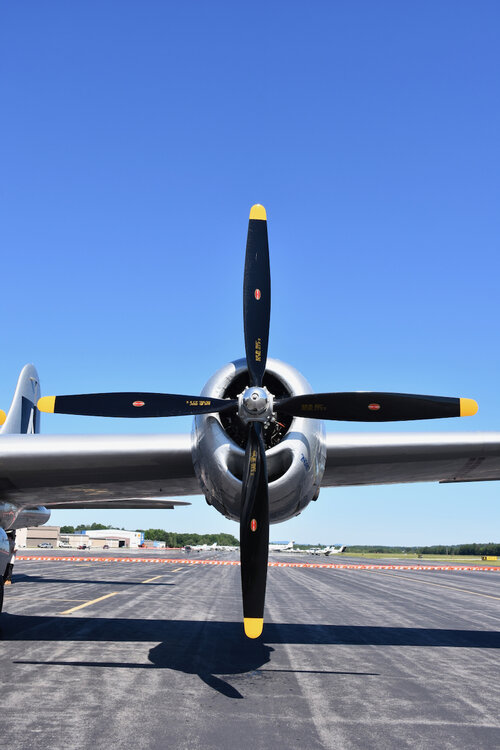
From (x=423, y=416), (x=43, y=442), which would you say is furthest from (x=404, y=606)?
(x=43, y=442)

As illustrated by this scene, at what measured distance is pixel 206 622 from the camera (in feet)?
49.3

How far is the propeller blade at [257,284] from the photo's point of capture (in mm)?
9781

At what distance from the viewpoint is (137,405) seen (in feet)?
31.0

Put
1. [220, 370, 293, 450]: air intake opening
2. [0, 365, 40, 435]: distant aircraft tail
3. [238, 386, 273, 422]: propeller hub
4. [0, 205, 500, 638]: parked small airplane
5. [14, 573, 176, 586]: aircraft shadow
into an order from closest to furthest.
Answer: [238, 386, 273, 422]: propeller hub → [0, 205, 500, 638]: parked small airplane → [220, 370, 293, 450]: air intake opening → [0, 365, 40, 435]: distant aircraft tail → [14, 573, 176, 586]: aircraft shadow

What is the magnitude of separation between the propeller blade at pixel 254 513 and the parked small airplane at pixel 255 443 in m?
0.01

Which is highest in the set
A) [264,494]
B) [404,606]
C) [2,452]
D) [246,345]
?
[246,345]

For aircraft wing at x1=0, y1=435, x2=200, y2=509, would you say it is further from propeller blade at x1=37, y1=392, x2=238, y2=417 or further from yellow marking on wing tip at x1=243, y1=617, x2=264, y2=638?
yellow marking on wing tip at x1=243, y1=617, x2=264, y2=638

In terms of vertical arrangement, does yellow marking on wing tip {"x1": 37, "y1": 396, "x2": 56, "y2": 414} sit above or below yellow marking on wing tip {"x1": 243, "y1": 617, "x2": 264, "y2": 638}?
above

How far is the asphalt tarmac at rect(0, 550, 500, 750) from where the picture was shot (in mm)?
6430

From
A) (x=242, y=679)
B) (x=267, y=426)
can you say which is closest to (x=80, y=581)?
(x=242, y=679)

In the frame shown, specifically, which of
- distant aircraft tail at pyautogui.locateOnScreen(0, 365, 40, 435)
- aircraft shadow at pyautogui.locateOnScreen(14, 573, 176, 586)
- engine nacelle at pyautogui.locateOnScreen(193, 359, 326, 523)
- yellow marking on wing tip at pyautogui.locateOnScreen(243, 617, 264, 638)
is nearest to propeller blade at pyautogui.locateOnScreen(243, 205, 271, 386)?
engine nacelle at pyautogui.locateOnScreen(193, 359, 326, 523)

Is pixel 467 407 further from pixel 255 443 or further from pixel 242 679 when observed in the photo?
pixel 242 679

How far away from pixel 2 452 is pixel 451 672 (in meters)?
8.07

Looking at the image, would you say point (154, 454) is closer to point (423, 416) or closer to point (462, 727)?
point (423, 416)
